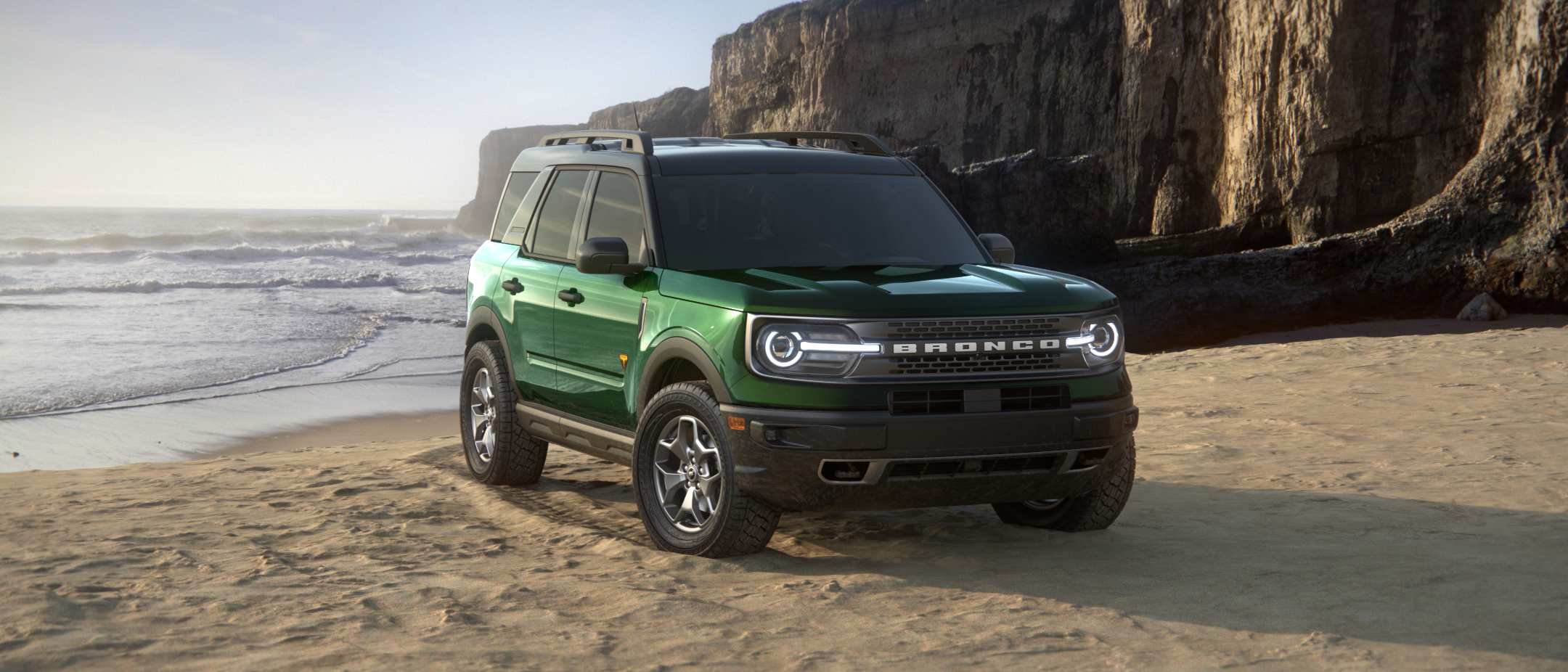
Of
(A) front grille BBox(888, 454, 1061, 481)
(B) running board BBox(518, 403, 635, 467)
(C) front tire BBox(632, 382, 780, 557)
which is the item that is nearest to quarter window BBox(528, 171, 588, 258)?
(B) running board BBox(518, 403, 635, 467)

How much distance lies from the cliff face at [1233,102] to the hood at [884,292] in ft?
56.1

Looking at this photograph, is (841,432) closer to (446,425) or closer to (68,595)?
(68,595)

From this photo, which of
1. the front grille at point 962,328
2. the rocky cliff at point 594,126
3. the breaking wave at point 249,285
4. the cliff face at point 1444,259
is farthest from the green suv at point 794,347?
the rocky cliff at point 594,126

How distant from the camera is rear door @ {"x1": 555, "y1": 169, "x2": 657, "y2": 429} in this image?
6.43 metres

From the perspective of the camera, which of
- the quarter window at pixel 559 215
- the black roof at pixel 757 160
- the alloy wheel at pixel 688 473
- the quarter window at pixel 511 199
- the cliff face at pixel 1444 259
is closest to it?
the alloy wheel at pixel 688 473

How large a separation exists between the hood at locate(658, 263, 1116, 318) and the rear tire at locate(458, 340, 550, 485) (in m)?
1.98

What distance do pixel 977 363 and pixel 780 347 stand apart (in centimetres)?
78

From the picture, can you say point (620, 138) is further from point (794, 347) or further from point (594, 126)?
point (594, 126)

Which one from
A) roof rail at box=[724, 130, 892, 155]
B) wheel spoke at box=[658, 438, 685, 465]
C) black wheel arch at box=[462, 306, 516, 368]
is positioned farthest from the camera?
black wheel arch at box=[462, 306, 516, 368]

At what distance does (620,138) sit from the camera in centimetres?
725

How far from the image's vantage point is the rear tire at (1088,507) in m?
6.21

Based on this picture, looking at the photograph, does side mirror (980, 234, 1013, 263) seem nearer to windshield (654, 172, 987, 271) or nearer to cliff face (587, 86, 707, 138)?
windshield (654, 172, 987, 271)

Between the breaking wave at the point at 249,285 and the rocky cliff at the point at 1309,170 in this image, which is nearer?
the rocky cliff at the point at 1309,170

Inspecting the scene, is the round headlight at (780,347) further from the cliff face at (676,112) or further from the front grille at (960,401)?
the cliff face at (676,112)
